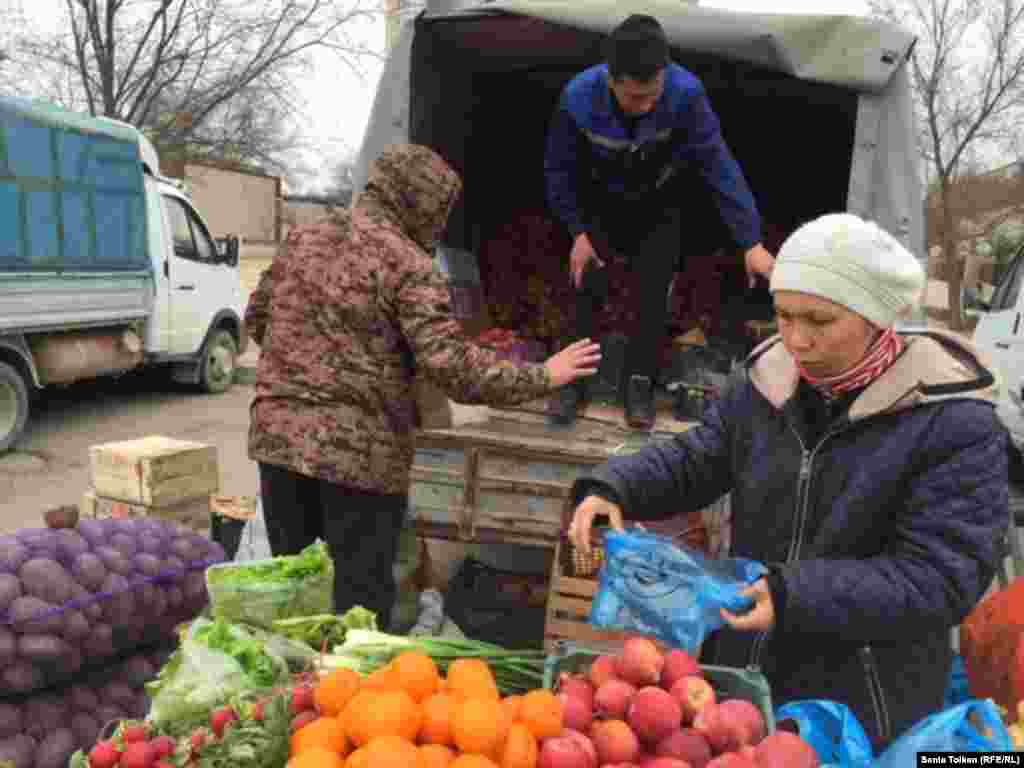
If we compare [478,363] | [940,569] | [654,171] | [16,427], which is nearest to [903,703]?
[940,569]

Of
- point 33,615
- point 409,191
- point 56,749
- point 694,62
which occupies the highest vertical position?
point 694,62

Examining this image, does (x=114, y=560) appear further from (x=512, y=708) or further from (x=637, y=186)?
(x=637, y=186)

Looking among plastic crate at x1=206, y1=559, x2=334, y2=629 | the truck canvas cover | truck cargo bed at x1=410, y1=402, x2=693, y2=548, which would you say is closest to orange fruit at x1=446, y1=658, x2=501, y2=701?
plastic crate at x1=206, y1=559, x2=334, y2=629

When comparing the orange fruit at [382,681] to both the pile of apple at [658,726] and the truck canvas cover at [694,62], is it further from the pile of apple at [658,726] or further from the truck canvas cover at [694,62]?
the truck canvas cover at [694,62]

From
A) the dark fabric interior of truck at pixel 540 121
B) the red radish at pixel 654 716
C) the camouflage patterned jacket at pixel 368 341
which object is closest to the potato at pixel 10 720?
the camouflage patterned jacket at pixel 368 341

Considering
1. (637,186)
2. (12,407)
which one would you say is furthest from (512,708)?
(12,407)

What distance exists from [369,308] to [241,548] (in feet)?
6.54

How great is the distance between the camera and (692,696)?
1649 mm

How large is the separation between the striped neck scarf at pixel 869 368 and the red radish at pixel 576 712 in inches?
35.4

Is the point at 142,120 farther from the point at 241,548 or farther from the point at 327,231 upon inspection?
the point at 327,231

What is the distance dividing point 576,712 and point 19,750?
2.03 meters

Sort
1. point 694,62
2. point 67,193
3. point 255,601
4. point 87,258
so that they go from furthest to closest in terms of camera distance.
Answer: point 87,258 < point 67,193 < point 694,62 < point 255,601

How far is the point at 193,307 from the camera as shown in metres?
10.6

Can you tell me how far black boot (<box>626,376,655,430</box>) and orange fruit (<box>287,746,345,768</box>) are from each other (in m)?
2.64
